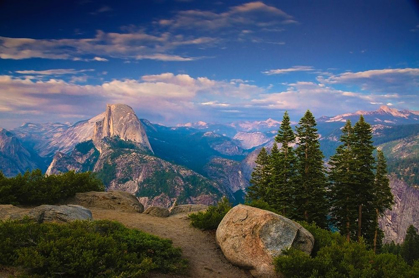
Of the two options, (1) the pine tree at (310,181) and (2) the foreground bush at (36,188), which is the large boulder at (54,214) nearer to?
(2) the foreground bush at (36,188)

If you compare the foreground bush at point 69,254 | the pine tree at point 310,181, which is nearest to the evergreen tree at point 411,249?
the pine tree at point 310,181

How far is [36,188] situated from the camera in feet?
78.7

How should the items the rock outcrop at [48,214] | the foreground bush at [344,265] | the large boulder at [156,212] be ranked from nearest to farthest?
the foreground bush at [344,265] → the rock outcrop at [48,214] → the large boulder at [156,212]

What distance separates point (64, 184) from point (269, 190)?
29606mm

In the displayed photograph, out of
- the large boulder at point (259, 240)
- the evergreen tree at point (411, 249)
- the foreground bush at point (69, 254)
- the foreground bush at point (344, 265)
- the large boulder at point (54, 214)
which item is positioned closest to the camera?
the foreground bush at point (69, 254)

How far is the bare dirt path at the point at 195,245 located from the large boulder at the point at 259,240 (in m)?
0.73

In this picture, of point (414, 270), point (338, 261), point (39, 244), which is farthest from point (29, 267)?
point (414, 270)

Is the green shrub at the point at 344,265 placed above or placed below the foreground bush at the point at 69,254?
below

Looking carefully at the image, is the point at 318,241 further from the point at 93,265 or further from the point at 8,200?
the point at 8,200

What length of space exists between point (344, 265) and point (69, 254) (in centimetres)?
1280

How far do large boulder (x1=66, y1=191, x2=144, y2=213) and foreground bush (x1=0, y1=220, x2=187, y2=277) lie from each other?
52.8 ft

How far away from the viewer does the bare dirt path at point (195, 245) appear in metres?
14.1

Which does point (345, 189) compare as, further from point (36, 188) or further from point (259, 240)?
point (36, 188)

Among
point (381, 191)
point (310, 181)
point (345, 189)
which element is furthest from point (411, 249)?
point (310, 181)
